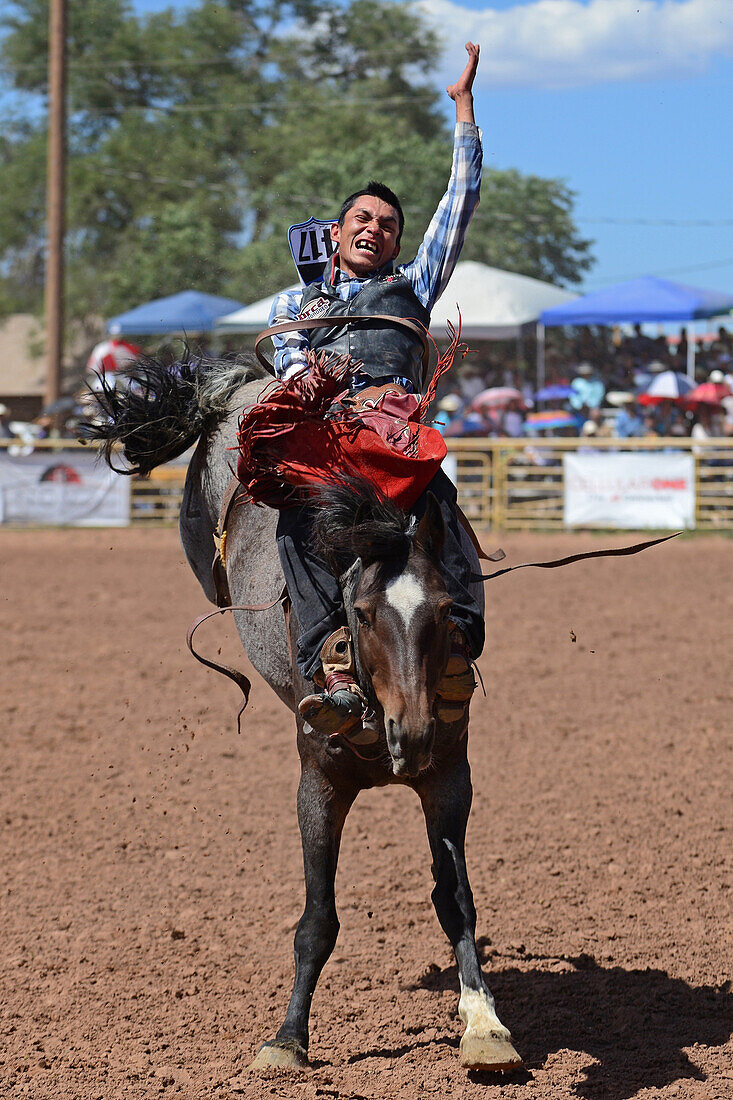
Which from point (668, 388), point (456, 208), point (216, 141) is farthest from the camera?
point (216, 141)

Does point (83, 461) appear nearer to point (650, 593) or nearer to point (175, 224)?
point (650, 593)

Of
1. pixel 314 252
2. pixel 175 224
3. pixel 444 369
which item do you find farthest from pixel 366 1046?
pixel 175 224

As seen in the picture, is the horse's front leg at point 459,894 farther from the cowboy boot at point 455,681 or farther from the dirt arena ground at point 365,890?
the cowboy boot at point 455,681

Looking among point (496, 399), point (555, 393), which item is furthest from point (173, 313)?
point (555, 393)

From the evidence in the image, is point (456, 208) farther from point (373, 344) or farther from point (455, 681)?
point (455, 681)

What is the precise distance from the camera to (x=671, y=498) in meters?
17.2

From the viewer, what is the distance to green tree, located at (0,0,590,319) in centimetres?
2780

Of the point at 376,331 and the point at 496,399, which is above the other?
the point at 496,399

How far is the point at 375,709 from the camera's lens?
10.1ft

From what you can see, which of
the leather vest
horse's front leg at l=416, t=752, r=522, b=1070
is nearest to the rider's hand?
the leather vest

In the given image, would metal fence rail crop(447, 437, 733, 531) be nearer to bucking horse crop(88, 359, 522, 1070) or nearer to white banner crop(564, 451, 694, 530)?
white banner crop(564, 451, 694, 530)

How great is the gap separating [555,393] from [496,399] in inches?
40.7

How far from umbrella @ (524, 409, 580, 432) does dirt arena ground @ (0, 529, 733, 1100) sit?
10.3 metres

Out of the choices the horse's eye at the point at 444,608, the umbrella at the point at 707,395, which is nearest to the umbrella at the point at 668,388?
the umbrella at the point at 707,395
